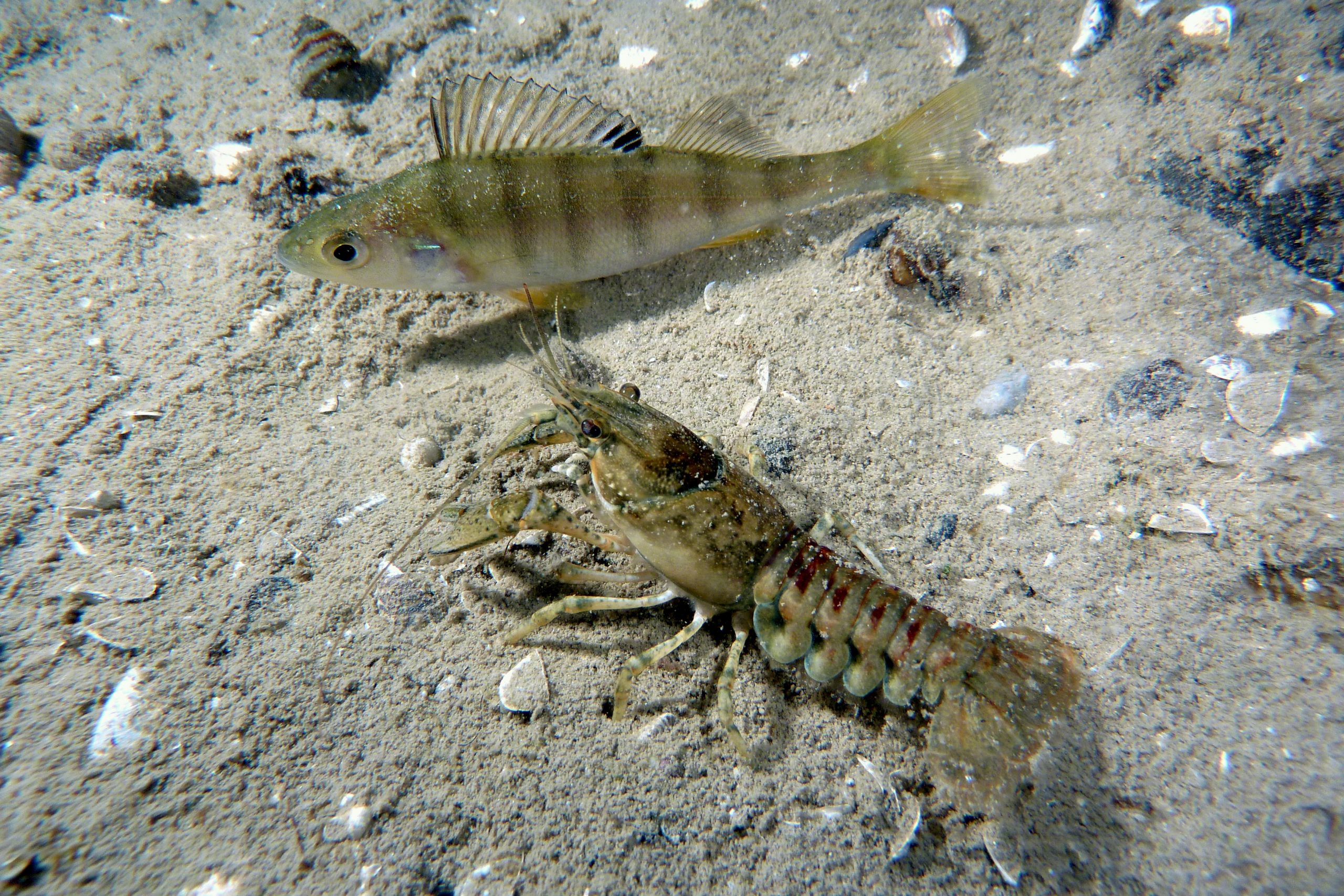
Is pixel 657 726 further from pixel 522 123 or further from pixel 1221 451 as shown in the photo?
pixel 522 123

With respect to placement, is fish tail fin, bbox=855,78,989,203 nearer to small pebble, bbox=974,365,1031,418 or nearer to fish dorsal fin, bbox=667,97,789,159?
fish dorsal fin, bbox=667,97,789,159

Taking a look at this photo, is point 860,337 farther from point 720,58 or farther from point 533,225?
point 720,58

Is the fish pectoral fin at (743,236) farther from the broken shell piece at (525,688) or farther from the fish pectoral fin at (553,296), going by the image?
the broken shell piece at (525,688)

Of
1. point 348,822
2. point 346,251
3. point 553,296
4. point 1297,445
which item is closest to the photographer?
point 348,822

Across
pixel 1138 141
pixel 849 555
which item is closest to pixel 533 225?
pixel 849 555

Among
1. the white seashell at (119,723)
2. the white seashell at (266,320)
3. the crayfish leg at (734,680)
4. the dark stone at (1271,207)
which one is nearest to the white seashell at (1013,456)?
the crayfish leg at (734,680)

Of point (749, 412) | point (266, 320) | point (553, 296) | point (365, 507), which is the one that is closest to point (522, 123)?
point (553, 296)
